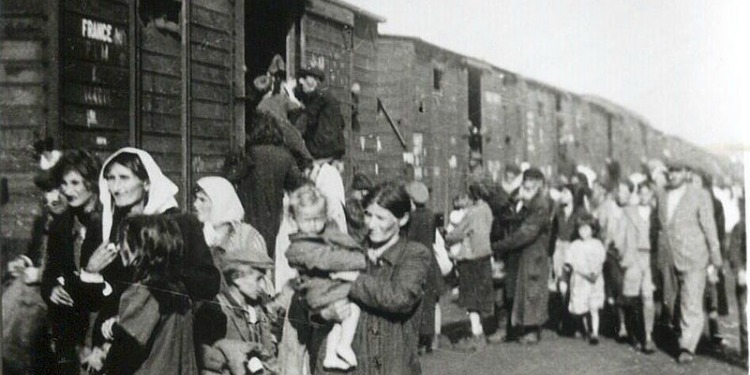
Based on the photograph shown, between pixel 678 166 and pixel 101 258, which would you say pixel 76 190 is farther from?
pixel 678 166

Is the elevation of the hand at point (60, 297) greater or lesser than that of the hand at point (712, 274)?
lesser

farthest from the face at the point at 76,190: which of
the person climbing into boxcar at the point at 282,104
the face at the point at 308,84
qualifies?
the face at the point at 308,84

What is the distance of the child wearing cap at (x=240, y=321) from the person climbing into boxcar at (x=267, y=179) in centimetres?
14

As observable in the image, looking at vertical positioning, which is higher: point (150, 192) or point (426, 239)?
point (150, 192)

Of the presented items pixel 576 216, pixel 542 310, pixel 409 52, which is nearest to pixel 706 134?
pixel 576 216

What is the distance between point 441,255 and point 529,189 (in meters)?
0.51

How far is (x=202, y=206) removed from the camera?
4605mm

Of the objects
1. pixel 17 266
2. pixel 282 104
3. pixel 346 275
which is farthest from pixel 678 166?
pixel 17 266

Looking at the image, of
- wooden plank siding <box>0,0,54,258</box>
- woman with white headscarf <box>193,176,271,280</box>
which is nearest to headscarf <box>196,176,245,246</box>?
woman with white headscarf <box>193,176,271,280</box>

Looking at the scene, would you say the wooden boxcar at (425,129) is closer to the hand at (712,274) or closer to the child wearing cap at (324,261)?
the child wearing cap at (324,261)

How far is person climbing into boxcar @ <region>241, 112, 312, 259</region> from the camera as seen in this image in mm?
4547

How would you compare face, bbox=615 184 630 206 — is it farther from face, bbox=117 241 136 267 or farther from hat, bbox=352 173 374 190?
face, bbox=117 241 136 267

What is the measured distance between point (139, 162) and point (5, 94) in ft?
2.38

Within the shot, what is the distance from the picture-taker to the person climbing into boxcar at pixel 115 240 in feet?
14.9
